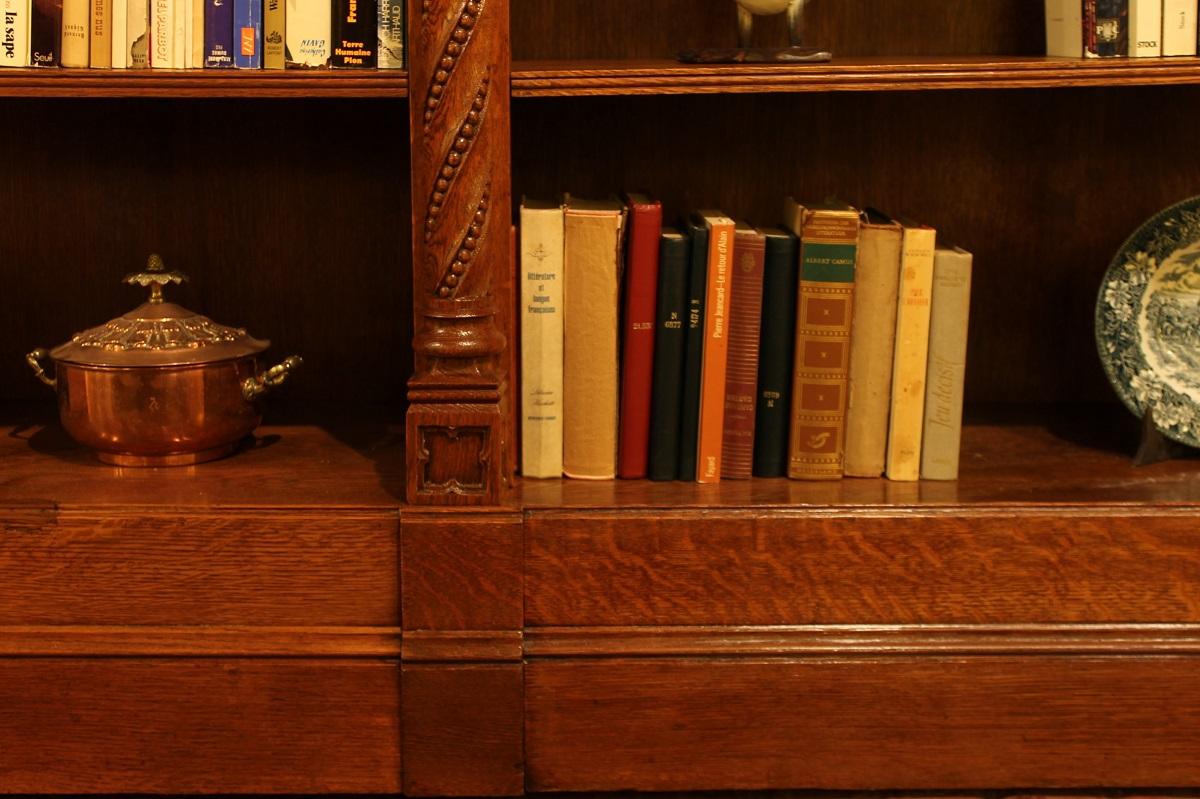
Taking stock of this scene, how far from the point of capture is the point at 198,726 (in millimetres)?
1482

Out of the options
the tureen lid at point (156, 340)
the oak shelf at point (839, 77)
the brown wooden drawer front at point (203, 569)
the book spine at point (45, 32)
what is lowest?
the brown wooden drawer front at point (203, 569)

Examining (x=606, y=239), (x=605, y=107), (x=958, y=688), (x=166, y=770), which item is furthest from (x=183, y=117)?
(x=958, y=688)

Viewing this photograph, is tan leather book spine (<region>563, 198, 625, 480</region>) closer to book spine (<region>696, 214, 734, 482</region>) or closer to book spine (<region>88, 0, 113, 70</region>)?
book spine (<region>696, 214, 734, 482</region>)

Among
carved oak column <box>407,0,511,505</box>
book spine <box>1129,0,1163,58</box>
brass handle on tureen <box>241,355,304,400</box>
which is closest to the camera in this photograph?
carved oak column <box>407,0,511,505</box>

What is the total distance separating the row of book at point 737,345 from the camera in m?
1.51

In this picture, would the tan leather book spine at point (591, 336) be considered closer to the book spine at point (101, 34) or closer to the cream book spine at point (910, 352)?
the cream book spine at point (910, 352)

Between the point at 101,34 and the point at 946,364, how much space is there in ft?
3.09

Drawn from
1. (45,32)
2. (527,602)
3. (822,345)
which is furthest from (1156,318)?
(45,32)

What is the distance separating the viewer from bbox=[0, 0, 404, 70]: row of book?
151cm

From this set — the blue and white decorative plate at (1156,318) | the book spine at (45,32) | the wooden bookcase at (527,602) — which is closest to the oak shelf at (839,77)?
the wooden bookcase at (527,602)

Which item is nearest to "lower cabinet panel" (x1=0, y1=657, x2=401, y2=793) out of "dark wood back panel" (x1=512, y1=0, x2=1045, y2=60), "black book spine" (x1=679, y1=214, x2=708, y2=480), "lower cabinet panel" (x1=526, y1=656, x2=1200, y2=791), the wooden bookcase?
the wooden bookcase

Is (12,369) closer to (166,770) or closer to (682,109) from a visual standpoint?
(166,770)

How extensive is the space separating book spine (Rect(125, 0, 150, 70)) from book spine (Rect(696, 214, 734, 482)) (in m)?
0.61

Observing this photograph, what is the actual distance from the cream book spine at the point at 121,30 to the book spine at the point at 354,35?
21 centimetres
